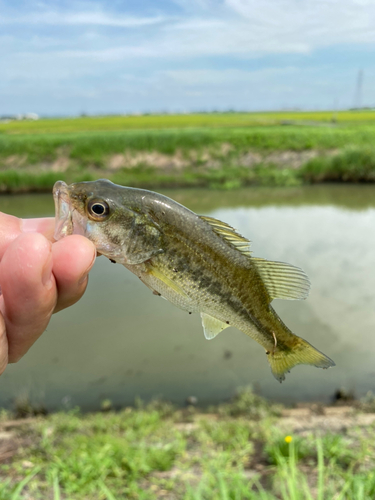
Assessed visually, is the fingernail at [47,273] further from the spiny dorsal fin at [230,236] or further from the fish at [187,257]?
the spiny dorsal fin at [230,236]

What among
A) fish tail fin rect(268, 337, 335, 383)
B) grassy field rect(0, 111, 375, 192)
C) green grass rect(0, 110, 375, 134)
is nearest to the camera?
fish tail fin rect(268, 337, 335, 383)

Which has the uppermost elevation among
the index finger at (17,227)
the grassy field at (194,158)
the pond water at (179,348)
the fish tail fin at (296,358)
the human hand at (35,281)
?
the grassy field at (194,158)

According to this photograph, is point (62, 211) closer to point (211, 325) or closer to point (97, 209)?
point (97, 209)

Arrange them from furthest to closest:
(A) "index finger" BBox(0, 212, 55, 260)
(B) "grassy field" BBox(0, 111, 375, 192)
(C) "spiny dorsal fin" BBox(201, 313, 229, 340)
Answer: (B) "grassy field" BBox(0, 111, 375, 192)
(A) "index finger" BBox(0, 212, 55, 260)
(C) "spiny dorsal fin" BBox(201, 313, 229, 340)

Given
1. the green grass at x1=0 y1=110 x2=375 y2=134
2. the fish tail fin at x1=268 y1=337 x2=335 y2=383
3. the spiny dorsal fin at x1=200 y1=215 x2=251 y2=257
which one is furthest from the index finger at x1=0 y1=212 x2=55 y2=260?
the green grass at x1=0 y1=110 x2=375 y2=134

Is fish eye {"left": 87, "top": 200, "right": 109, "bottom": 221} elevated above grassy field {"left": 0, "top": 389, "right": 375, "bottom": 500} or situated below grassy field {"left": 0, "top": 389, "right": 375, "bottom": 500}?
above

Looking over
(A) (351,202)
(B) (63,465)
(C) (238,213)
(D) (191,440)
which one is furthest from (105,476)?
(A) (351,202)

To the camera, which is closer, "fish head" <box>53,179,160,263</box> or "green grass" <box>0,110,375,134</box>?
"fish head" <box>53,179,160,263</box>

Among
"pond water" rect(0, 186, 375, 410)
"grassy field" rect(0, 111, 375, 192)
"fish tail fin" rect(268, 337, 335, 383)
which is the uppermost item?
"grassy field" rect(0, 111, 375, 192)

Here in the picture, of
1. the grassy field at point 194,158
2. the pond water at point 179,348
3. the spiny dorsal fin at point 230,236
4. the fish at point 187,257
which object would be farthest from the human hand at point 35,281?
the grassy field at point 194,158

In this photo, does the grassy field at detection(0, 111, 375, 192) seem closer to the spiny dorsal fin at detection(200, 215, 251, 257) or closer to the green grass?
the green grass
